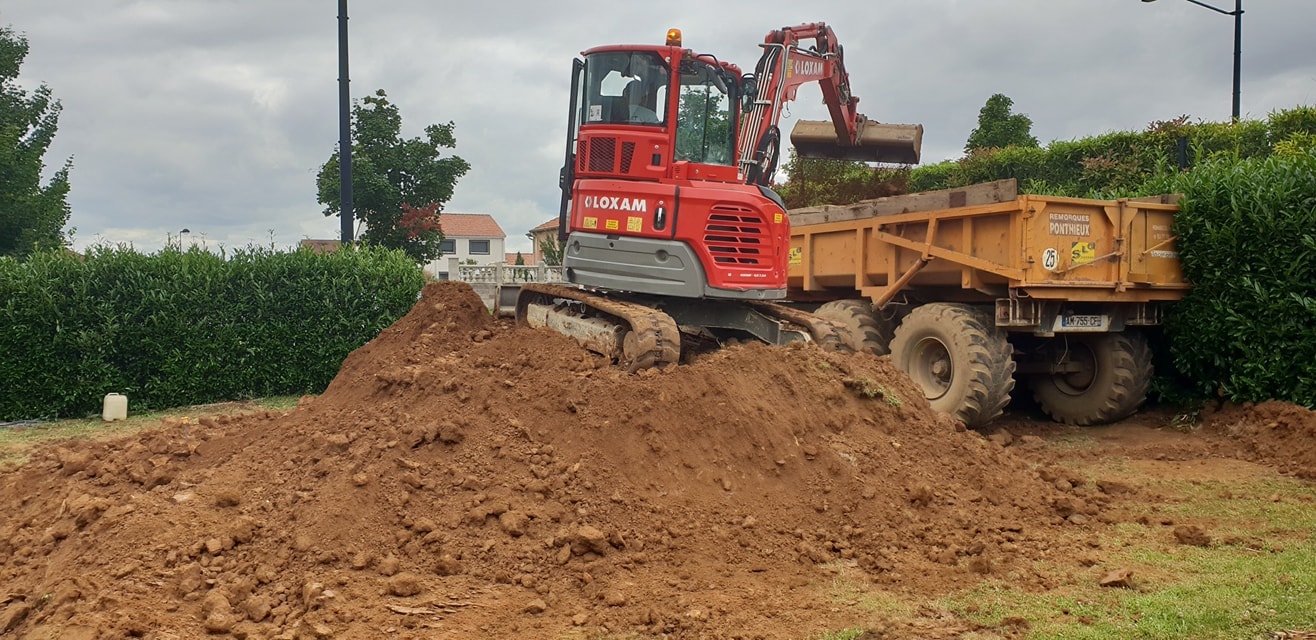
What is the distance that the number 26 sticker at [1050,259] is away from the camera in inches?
356

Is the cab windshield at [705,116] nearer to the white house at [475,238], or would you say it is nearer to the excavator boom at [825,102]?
the excavator boom at [825,102]

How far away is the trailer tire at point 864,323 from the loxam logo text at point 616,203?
329 centimetres

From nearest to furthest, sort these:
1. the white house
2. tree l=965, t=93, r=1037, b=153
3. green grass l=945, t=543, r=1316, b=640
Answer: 1. green grass l=945, t=543, r=1316, b=640
2. tree l=965, t=93, r=1037, b=153
3. the white house

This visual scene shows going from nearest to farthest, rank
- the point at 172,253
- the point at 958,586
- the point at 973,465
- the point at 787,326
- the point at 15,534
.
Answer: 1. the point at 958,586
2. the point at 15,534
3. the point at 973,465
4. the point at 787,326
5. the point at 172,253

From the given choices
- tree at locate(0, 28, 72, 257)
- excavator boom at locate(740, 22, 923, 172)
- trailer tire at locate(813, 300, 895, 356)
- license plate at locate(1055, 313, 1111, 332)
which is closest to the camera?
excavator boom at locate(740, 22, 923, 172)

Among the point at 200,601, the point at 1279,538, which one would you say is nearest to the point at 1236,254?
the point at 1279,538

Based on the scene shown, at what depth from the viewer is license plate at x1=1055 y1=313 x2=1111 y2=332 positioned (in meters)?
9.38

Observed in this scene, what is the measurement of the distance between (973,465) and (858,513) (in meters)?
1.34

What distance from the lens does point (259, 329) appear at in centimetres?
1301

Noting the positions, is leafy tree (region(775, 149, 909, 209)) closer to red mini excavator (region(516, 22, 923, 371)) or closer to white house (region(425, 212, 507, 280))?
red mini excavator (region(516, 22, 923, 371))

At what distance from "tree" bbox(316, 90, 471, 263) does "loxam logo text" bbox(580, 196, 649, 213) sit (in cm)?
1274

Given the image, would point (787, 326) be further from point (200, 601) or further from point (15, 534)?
point (15, 534)

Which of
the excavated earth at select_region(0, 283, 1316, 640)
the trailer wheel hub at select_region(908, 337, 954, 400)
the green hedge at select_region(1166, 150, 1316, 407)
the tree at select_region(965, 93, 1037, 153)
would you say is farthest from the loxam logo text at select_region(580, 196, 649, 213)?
the tree at select_region(965, 93, 1037, 153)

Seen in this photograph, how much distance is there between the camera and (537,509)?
18.8ft
